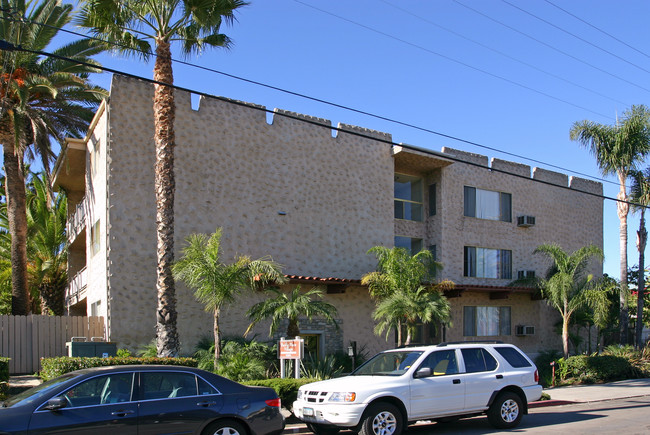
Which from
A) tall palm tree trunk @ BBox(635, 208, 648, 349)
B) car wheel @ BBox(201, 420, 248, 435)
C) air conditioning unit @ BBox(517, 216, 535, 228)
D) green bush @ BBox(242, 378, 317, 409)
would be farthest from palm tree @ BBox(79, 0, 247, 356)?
tall palm tree trunk @ BBox(635, 208, 648, 349)

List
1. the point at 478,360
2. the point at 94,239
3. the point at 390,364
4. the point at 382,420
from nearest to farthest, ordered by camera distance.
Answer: the point at 382,420 → the point at 390,364 → the point at 478,360 → the point at 94,239

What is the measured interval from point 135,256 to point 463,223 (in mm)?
13839

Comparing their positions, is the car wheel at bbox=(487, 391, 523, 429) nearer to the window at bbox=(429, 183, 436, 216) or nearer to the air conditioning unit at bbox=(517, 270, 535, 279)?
the window at bbox=(429, 183, 436, 216)

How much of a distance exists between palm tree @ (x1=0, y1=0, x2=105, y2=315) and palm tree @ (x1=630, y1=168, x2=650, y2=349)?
Result: 22.7m

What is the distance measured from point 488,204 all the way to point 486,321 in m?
5.10

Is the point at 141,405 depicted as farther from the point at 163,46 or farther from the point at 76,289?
the point at 76,289

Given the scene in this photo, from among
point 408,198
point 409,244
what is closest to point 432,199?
point 408,198

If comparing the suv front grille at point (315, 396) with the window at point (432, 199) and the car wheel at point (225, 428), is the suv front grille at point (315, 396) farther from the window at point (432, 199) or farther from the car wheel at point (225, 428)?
the window at point (432, 199)

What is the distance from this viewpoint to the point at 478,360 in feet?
38.5

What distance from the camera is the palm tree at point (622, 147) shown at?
2619cm

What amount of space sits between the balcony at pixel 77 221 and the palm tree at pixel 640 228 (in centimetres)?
2269

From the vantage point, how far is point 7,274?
2750 centimetres

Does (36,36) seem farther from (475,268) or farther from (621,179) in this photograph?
(621,179)

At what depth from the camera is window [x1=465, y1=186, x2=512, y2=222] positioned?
26.7 m
